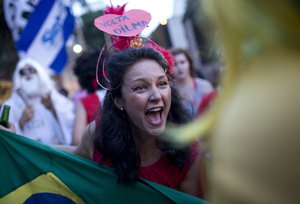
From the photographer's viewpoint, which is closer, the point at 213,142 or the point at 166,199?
the point at 213,142

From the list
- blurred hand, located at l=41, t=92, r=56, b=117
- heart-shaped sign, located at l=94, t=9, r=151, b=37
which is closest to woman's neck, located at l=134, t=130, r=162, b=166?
heart-shaped sign, located at l=94, t=9, r=151, b=37

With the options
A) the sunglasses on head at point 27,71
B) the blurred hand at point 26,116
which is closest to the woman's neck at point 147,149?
the blurred hand at point 26,116

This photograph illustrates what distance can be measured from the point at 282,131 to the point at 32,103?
13.1 feet

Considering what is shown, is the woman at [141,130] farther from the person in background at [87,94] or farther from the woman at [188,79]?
the woman at [188,79]

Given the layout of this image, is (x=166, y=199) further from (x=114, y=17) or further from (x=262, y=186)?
(x=262, y=186)

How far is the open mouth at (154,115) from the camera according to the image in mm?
2119

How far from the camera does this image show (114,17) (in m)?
2.41

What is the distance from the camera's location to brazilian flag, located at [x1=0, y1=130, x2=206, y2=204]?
81.6 inches

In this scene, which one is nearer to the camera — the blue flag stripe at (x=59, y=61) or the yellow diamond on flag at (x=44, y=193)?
the yellow diamond on flag at (x=44, y=193)

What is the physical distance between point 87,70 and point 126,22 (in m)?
1.86

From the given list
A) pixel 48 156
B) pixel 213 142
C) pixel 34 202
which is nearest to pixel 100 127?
pixel 48 156

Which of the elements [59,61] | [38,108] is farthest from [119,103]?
[59,61]

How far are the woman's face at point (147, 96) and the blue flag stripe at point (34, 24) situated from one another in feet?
10.3

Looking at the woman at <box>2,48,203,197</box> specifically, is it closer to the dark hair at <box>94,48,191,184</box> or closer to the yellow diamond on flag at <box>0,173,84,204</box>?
the dark hair at <box>94,48,191,184</box>
